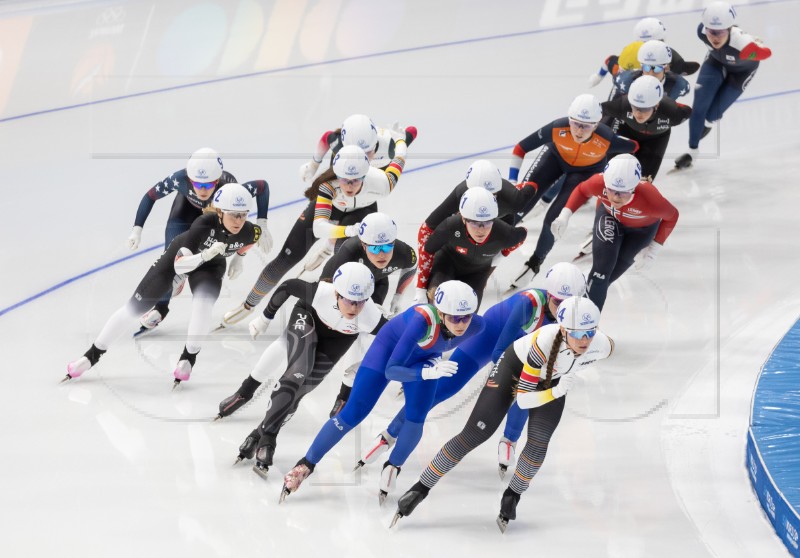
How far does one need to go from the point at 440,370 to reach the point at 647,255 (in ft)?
7.32

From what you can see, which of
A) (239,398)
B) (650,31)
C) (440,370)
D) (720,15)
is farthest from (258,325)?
(720,15)

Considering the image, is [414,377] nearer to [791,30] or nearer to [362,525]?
[362,525]

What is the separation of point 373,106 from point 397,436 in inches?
227

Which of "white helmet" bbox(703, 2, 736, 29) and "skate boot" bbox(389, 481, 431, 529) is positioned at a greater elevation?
"white helmet" bbox(703, 2, 736, 29)

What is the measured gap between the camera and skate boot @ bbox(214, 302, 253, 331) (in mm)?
7504

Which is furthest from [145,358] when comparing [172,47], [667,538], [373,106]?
[172,47]

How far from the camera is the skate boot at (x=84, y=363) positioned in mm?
6824

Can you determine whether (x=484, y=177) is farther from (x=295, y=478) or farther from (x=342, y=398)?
(x=295, y=478)

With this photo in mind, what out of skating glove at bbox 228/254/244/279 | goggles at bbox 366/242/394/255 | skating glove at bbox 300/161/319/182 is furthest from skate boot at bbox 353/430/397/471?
skating glove at bbox 300/161/319/182

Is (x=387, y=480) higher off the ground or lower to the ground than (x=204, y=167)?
lower

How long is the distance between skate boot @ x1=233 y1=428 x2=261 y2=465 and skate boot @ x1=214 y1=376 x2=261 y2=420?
1.34ft

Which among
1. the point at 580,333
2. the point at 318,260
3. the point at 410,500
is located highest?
the point at 580,333

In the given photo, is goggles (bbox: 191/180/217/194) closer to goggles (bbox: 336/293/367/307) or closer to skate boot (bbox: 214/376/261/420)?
skate boot (bbox: 214/376/261/420)

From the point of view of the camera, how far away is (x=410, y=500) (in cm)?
549
